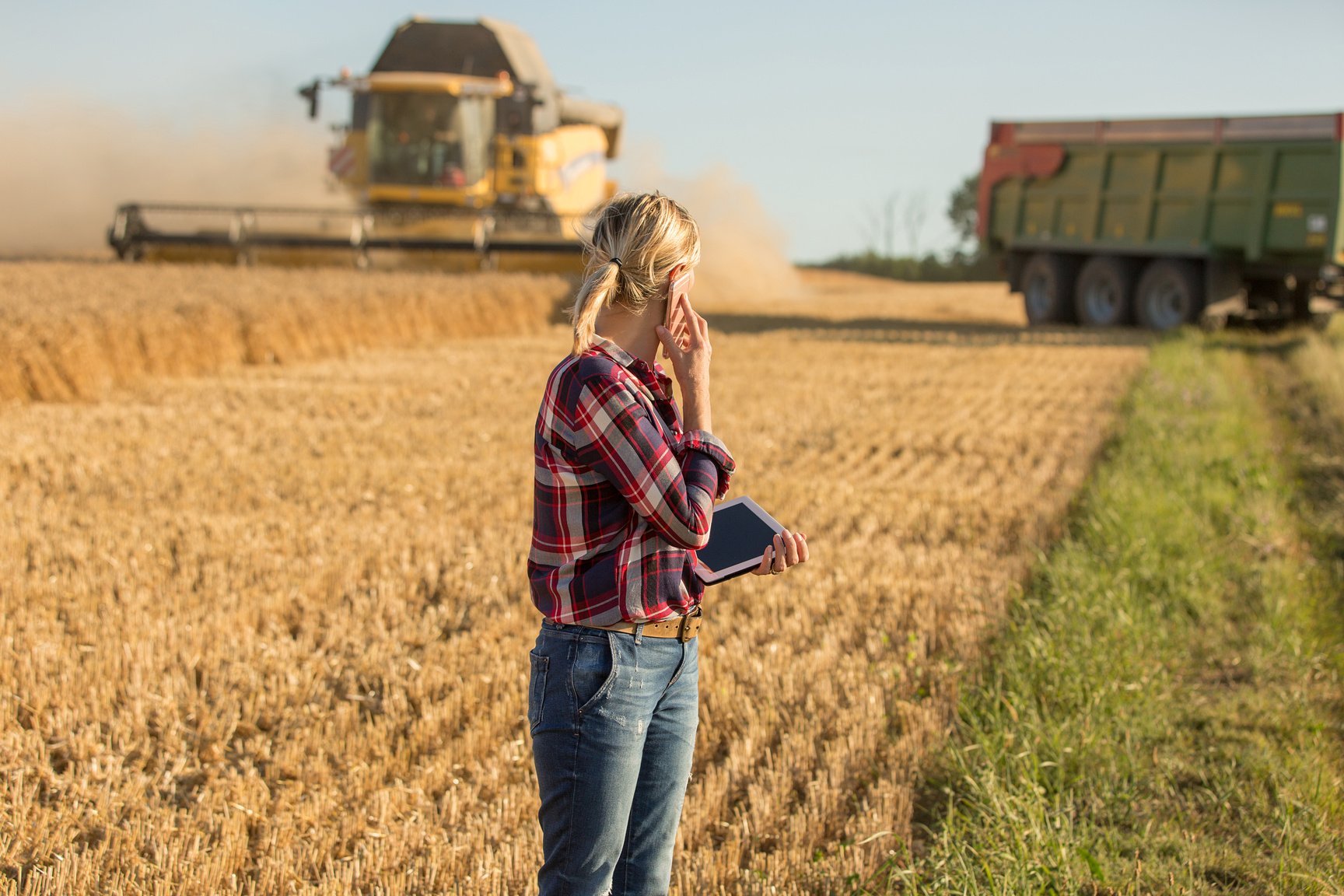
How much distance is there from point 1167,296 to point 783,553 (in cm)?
1838

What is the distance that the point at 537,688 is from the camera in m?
2.33

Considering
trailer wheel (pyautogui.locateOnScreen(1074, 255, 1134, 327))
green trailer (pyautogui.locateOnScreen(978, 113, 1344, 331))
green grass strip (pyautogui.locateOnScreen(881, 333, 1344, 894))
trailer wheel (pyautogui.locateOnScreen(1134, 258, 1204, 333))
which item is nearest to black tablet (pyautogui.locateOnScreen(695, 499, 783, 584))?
green grass strip (pyautogui.locateOnScreen(881, 333, 1344, 894))

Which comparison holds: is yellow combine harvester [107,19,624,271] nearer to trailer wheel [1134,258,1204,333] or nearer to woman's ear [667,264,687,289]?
trailer wheel [1134,258,1204,333]

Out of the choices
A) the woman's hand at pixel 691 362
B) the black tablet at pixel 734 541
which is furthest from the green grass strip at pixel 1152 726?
the woman's hand at pixel 691 362

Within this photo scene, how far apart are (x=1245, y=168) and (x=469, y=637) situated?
1583 cm

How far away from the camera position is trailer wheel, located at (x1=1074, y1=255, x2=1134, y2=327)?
19.8 m

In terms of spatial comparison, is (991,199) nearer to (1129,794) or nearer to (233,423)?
(233,423)

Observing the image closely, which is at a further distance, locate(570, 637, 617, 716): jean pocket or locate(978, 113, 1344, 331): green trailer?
locate(978, 113, 1344, 331): green trailer

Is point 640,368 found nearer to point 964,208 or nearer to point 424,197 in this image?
point 424,197

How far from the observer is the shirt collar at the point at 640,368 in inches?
91.0

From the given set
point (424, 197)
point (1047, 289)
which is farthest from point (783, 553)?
point (1047, 289)

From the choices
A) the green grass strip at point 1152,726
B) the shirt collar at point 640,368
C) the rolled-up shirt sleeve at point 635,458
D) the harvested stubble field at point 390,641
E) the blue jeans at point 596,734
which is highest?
the shirt collar at point 640,368

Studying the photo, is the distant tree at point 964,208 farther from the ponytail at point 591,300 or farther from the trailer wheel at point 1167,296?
the ponytail at point 591,300

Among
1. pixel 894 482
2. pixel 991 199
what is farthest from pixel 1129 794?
pixel 991 199
